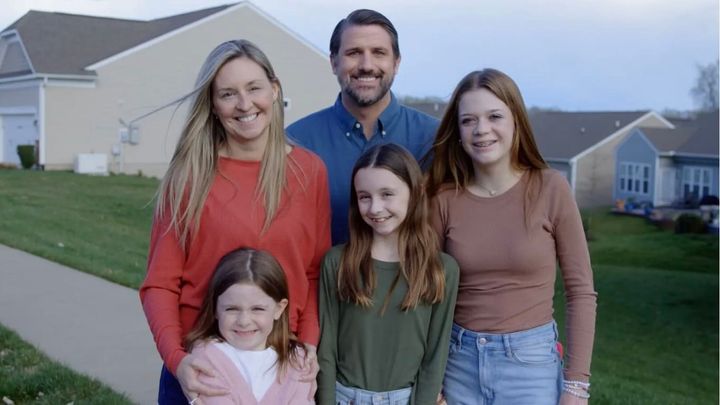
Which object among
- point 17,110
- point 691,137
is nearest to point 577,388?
point 17,110

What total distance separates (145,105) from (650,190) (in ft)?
79.6

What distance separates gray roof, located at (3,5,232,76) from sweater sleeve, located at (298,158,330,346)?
26.5 metres

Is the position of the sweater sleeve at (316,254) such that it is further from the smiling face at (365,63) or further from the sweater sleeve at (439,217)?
the smiling face at (365,63)

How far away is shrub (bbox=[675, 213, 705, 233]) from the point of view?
3253 centimetres

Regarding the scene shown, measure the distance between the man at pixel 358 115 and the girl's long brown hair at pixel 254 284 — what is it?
2.12 feet

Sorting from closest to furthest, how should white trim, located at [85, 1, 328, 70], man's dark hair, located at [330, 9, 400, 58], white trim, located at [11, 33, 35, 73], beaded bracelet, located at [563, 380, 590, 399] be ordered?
beaded bracelet, located at [563, 380, 590, 399] → man's dark hair, located at [330, 9, 400, 58] → white trim, located at [11, 33, 35, 73] → white trim, located at [85, 1, 328, 70]

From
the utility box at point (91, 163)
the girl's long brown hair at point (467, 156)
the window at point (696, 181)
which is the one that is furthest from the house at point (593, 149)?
the girl's long brown hair at point (467, 156)

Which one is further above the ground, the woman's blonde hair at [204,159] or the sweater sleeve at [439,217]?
the woman's blonde hair at [204,159]

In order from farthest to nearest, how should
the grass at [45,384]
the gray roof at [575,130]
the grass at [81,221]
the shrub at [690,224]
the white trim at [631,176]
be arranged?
the gray roof at [575,130] → the white trim at [631,176] → the shrub at [690,224] → the grass at [81,221] → the grass at [45,384]

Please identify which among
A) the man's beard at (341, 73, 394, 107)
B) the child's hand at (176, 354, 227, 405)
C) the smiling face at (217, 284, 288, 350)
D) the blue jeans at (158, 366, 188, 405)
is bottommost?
the blue jeans at (158, 366, 188, 405)

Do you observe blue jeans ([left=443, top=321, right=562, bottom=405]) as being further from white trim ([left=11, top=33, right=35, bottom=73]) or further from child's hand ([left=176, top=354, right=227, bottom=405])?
white trim ([left=11, top=33, right=35, bottom=73])

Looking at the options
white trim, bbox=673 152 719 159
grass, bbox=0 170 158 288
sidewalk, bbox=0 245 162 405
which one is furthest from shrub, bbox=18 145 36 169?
white trim, bbox=673 152 719 159

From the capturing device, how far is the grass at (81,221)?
417 inches

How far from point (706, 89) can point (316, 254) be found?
3948 inches
